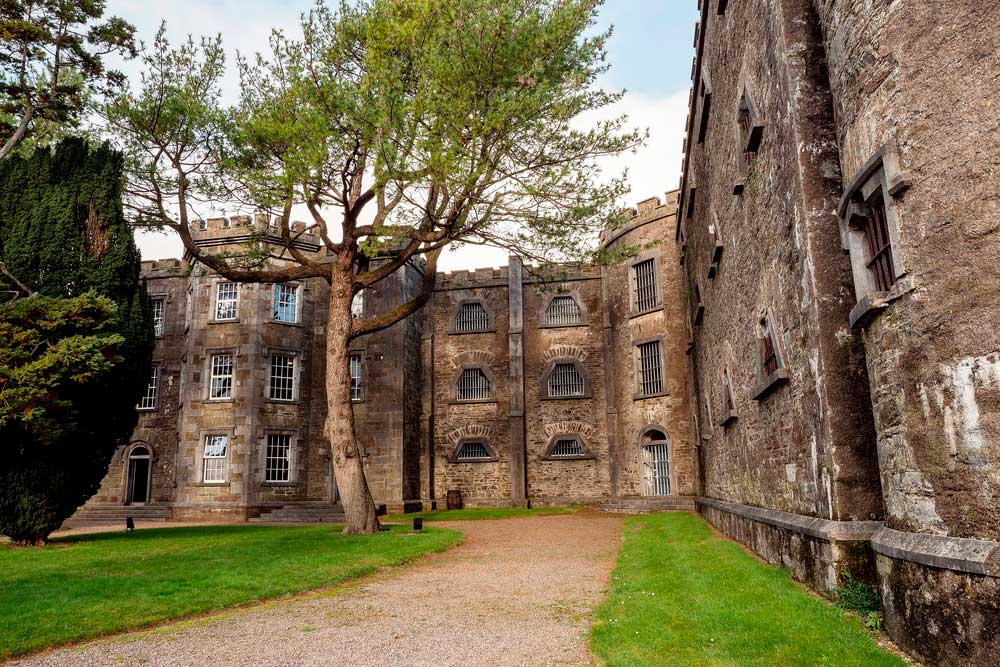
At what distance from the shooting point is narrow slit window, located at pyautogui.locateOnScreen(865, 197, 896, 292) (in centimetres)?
533

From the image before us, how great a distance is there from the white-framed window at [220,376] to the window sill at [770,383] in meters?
20.1

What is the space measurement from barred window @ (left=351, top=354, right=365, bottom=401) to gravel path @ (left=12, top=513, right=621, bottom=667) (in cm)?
1554

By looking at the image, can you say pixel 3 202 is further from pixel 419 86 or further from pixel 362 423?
pixel 362 423

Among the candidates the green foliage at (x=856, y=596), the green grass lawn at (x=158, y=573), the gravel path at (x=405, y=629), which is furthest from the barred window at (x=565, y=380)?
the green foliage at (x=856, y=596)

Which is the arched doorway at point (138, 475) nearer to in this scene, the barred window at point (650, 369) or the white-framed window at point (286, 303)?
the white-framed window at point (286, 303)

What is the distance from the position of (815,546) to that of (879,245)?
289 centimetres

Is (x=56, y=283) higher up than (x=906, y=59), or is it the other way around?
(x=56, y=283)

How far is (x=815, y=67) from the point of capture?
21.9ft

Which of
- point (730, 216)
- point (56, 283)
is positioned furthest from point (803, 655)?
point (56, 283)

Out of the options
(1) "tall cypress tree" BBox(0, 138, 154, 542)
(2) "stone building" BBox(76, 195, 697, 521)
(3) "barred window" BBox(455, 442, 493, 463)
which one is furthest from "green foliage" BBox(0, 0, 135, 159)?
(3) "barred window" BBox(455, 442, 493, 463)

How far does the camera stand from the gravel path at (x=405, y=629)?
5.31m


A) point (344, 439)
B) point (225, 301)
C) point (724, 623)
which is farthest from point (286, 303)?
point (724, 623)

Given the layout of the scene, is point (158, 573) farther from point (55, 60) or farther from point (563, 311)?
point (563, 311)

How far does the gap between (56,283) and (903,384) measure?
→ 15.8 meters
